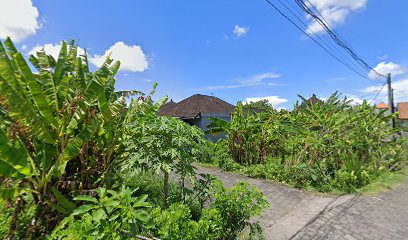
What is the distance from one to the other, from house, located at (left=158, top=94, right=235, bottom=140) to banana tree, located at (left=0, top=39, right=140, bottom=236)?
8677 mm

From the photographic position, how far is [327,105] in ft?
29.8

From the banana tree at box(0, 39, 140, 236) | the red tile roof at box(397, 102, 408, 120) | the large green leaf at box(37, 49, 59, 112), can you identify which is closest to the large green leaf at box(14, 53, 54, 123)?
the banana tree at box(0, 39, 140, 236)

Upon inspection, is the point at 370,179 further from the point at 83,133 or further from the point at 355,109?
the point at 83,133

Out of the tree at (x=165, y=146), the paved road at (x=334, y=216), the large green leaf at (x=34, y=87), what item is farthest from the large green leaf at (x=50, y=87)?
the paved road at (x=334, y=216)

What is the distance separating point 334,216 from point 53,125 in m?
5.58

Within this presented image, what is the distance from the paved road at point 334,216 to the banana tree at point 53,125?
3.40m

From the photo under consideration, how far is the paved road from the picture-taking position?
4043 mm

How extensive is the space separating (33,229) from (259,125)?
Result: 753cm

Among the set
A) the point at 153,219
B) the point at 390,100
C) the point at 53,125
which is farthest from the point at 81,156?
the point at 390,100

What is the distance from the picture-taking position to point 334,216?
15.6 feet

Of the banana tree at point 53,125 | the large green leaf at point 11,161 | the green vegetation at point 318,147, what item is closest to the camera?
the large green leaf at point 11,161

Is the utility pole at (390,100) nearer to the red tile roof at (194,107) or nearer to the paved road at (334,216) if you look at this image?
the paved road at (334,216)

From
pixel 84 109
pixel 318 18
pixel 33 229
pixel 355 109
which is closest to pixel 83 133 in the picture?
pixel 84 109

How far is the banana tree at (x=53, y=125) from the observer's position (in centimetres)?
324
